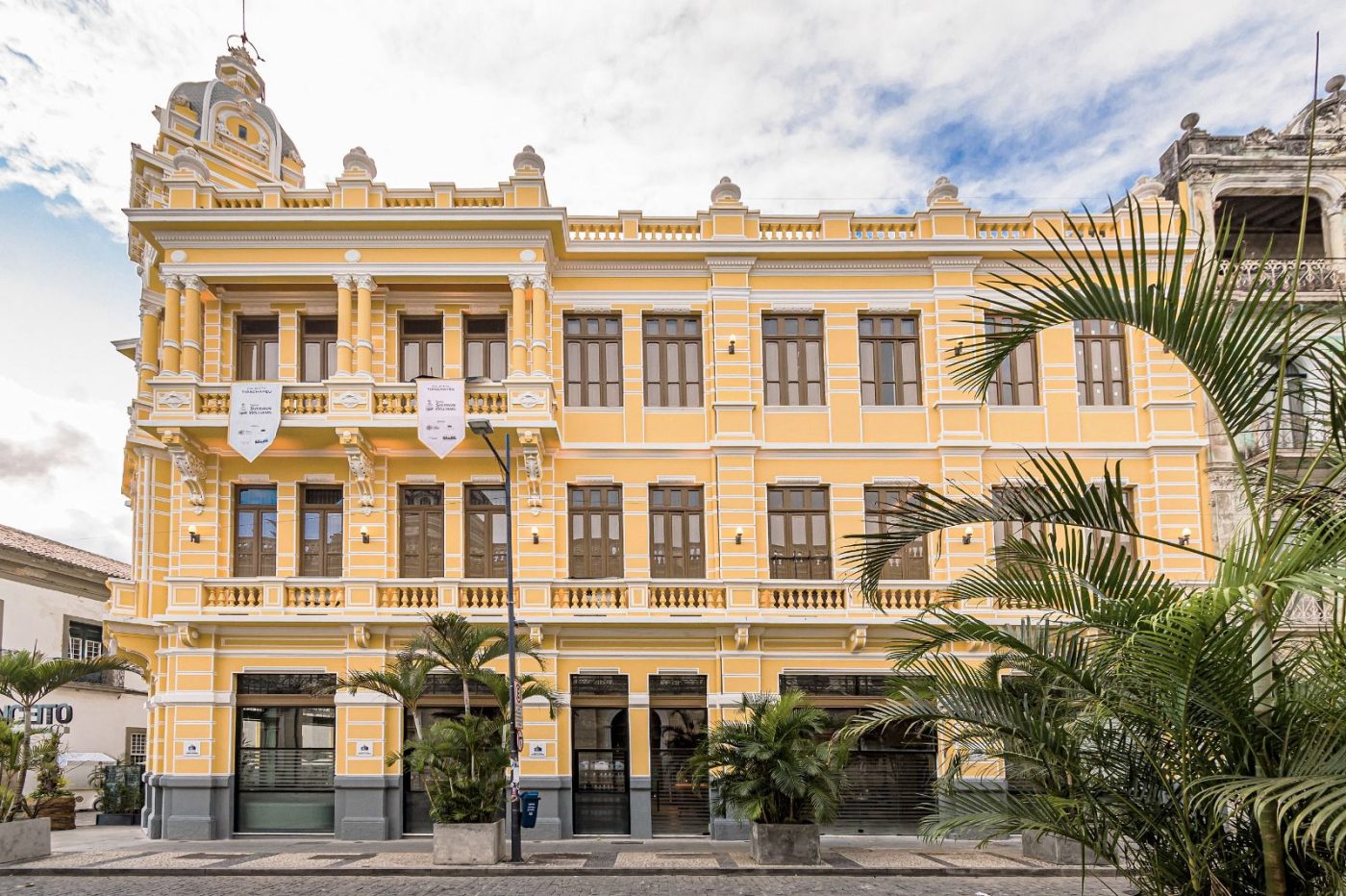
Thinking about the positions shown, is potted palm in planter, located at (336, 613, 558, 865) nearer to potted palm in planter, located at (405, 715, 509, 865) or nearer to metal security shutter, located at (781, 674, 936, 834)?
potted palm in planter, located at (405, 715, 509, 865)

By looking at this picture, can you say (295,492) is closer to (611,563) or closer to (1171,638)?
(611,563)

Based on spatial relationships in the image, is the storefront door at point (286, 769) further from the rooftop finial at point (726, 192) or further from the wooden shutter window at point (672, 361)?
the rooftop finial at point (726, 192)

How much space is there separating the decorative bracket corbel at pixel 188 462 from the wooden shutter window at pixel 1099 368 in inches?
812

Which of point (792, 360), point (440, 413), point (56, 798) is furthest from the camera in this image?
point (56, 798)

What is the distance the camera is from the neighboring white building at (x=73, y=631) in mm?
35031

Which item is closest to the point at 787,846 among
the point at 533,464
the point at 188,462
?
the point at 533,464

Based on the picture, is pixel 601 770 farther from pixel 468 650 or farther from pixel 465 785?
pixel 468 650

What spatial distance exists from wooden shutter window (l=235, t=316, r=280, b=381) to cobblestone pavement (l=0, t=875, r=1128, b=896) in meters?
11.7

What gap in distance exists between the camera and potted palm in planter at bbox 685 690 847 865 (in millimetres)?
19172

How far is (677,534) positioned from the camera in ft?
83.3

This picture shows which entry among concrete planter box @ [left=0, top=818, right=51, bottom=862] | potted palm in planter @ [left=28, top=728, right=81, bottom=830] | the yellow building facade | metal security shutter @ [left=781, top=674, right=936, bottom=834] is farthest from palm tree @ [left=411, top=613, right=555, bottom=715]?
potted palm in planter @ [left=28, top=728, right=81, bottom=830]

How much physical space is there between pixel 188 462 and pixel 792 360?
14031 mm

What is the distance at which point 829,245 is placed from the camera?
25.8 meters

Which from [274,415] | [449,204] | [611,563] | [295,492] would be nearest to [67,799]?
[295,492]
